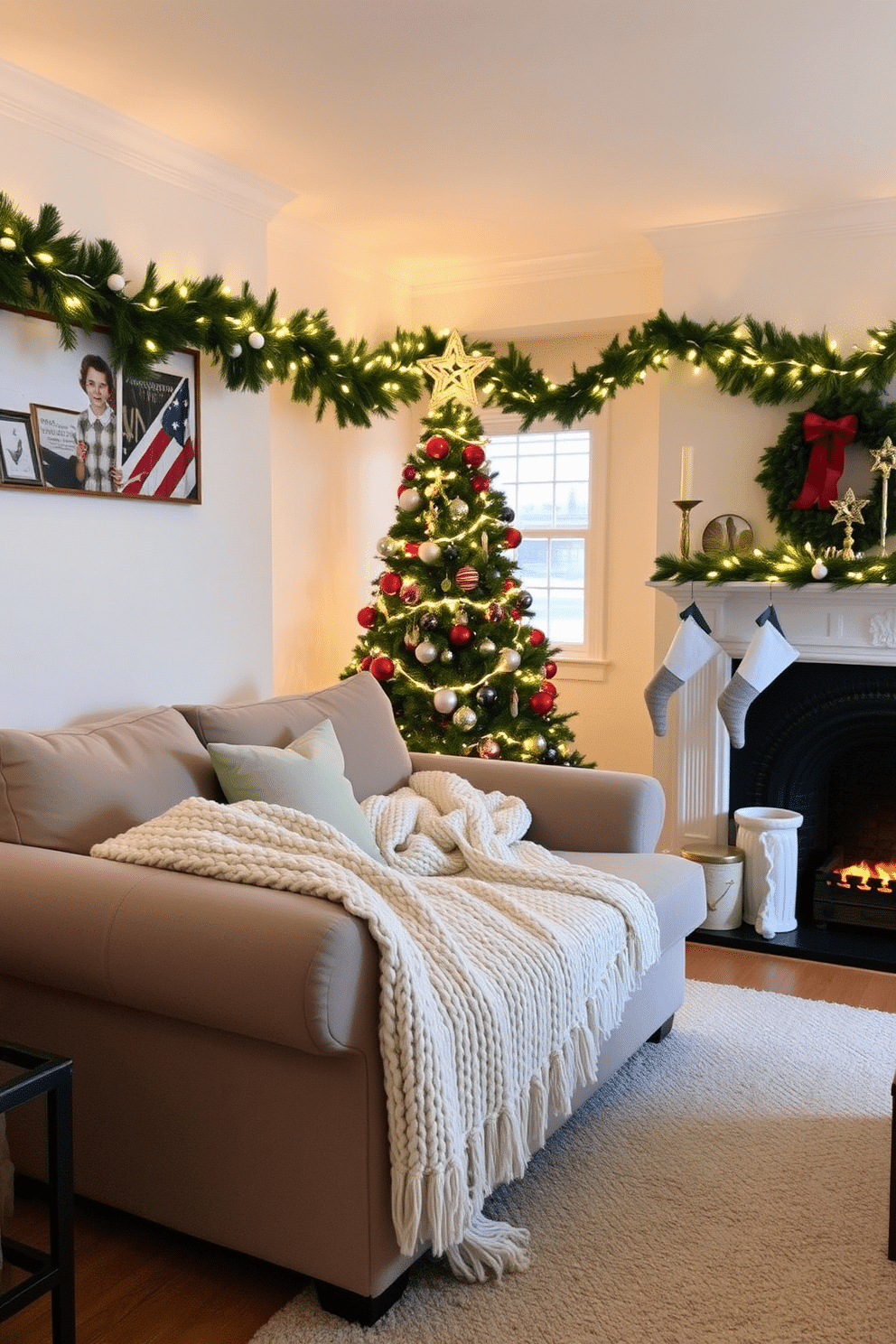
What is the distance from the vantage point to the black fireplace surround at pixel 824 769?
14.0 feet

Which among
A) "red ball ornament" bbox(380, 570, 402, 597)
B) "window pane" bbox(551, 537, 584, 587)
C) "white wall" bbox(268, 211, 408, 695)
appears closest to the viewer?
"red ball ornament" bbox(380, 570, 402, 597)

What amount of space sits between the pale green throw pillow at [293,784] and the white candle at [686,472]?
205 centimetres

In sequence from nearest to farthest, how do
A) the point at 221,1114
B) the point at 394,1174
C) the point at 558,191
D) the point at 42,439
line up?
the point at 394,1174
the point at 221,1114
the point at 42,439
the point at 558,191

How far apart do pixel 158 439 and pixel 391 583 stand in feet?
4.00

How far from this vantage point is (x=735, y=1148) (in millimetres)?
2629

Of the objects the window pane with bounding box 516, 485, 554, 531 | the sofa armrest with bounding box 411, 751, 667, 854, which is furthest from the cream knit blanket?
the window pane with bounding box 516, 485, 554, 531

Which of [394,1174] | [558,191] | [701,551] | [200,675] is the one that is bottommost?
[394,1174]

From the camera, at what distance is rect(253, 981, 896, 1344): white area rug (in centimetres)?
201

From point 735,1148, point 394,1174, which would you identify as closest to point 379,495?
point 735,1148

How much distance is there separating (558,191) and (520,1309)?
11.7 feet

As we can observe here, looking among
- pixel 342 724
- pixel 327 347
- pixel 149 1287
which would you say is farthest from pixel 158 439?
pixel 149 1287

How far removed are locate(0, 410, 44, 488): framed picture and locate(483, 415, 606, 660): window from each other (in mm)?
2776

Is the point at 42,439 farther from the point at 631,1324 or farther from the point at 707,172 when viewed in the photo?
the point at 631,1324

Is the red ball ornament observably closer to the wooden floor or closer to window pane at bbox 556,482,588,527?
window pane at bbox 556,482,588,527
